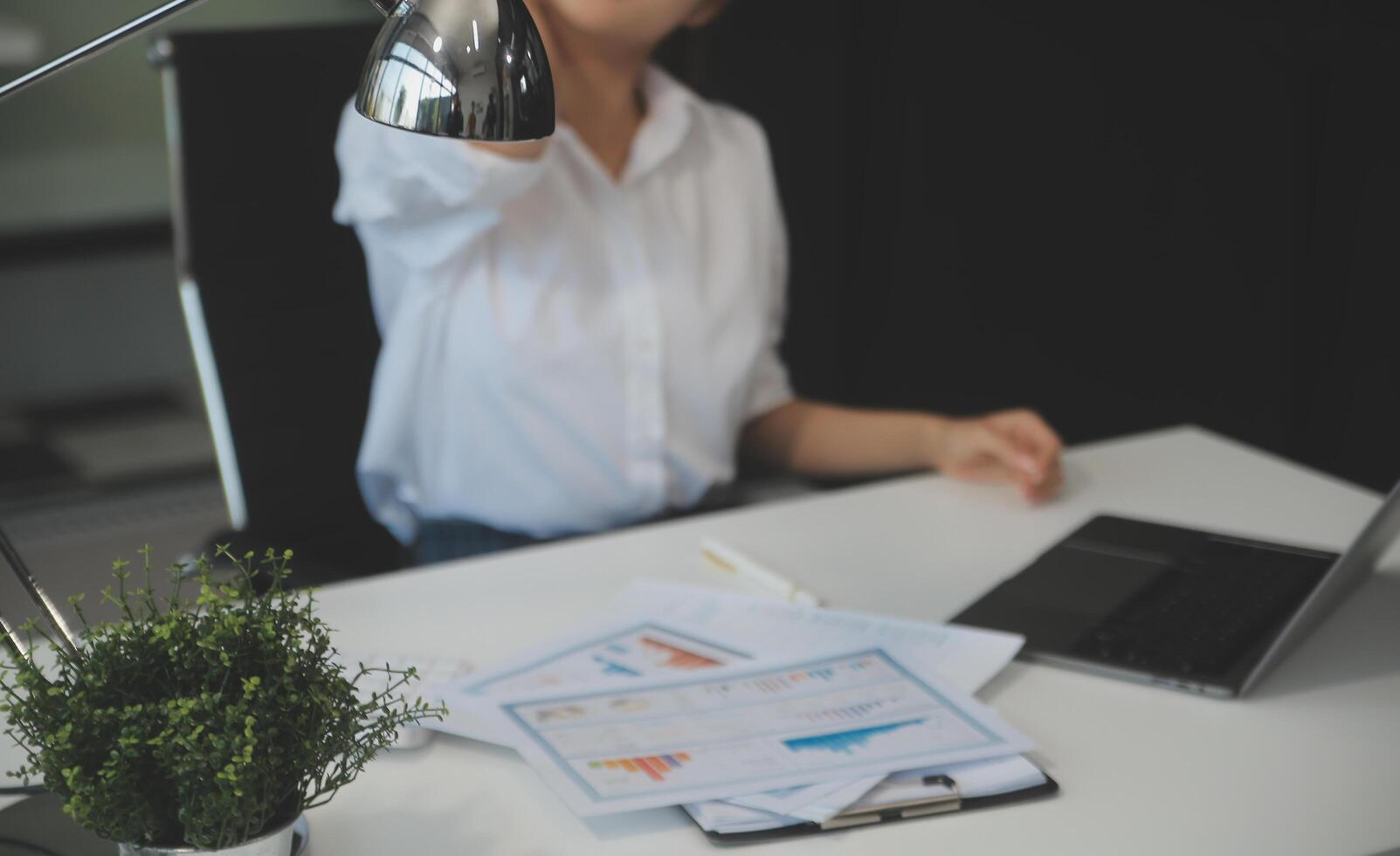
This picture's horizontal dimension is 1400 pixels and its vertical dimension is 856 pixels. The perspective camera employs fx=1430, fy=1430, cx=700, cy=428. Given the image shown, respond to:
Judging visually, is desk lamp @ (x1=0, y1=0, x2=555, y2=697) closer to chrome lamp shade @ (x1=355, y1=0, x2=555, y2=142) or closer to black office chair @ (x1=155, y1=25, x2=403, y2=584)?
chrome lamp shade @ (x1=355, y1=0, x2=555, y2=142)

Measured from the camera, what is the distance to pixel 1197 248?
256cm

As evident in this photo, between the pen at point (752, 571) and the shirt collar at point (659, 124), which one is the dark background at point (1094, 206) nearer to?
the shirt collar at point (659, 124)

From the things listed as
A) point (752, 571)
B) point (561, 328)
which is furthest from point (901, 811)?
point (561, 328)

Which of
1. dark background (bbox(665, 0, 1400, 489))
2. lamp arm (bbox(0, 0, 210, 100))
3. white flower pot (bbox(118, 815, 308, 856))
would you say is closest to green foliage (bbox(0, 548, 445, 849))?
white flower pot (bbox(118, 815, 308, 856))

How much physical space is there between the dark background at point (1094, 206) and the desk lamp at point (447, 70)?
1994 mm

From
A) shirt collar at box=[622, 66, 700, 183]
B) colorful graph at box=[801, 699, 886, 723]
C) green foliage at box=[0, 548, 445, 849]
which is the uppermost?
shirt collar at box=[622, 66, 700, 183]

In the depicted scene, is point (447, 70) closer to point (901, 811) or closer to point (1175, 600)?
point (901, 811)

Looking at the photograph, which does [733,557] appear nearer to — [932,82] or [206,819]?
[206,819]

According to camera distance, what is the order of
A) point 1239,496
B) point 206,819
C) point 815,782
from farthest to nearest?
point 1239,496 < point 815,782 < point 206,819

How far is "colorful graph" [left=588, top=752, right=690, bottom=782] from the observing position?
86cm

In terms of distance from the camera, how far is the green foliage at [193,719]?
0.66m

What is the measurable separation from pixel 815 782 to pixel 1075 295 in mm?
2019

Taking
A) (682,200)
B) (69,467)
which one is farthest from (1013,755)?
(69,467)

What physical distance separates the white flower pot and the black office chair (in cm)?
67
